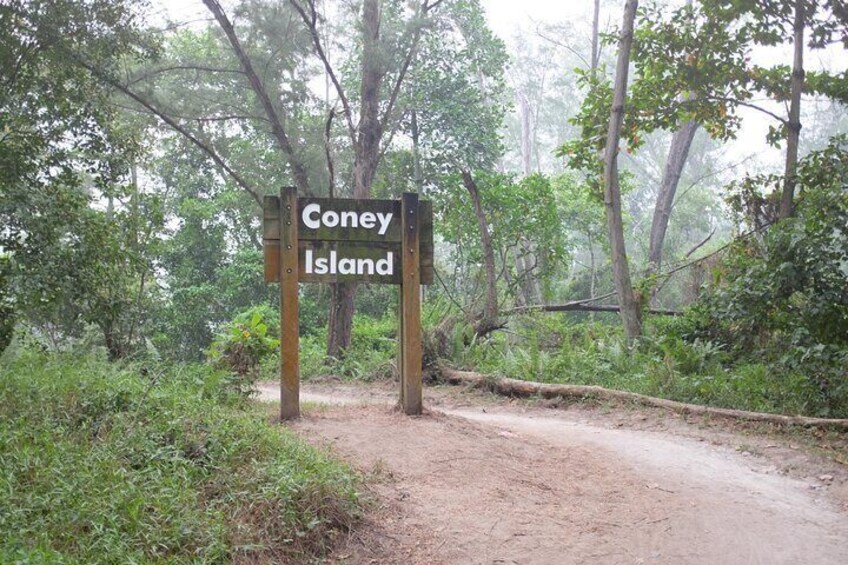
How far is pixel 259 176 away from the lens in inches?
907

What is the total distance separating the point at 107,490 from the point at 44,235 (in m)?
4.96

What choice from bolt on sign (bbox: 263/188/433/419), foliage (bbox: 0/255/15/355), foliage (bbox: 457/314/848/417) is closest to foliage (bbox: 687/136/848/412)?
foliage (bbox: 457/314/848/417)

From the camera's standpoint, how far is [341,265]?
7.83 meters

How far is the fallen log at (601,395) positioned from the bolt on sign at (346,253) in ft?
11.4

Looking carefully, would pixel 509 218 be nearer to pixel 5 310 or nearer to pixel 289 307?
pixel 289 307

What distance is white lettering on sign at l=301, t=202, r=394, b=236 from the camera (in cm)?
783

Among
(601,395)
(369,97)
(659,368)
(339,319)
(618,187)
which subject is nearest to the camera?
(601,395)

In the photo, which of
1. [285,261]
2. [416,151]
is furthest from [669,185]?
[285,261]

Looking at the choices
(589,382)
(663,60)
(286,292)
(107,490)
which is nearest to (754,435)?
(589,382)

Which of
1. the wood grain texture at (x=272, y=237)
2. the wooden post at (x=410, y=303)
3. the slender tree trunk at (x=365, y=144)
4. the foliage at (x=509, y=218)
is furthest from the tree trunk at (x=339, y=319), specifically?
the wood grain texture at (x=272, y=237)

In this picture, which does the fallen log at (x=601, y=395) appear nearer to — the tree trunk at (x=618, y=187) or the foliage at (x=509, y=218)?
the tree trunk at (x=618, y=187)

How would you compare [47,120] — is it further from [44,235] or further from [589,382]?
[589,382]

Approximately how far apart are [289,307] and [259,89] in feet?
31.8

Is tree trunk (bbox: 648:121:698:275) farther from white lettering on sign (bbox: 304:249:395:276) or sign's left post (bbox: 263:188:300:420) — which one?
sign's left post (bbox: 263:188:300:420)
